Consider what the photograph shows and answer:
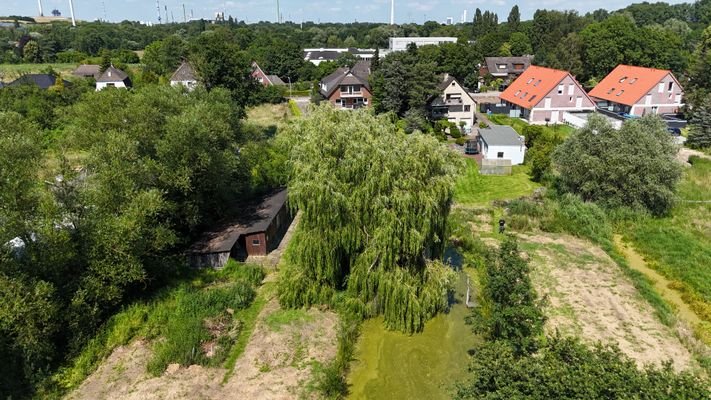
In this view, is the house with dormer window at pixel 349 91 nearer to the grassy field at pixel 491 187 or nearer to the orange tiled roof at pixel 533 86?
the orange tiled roof at pixel 533 86

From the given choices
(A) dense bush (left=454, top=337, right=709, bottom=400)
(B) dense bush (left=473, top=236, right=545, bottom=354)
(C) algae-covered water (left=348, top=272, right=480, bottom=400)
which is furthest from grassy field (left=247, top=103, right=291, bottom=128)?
(A) dense bush (left=454, top=337, right=709, bottom=400)

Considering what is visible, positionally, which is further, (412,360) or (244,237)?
(244,237)

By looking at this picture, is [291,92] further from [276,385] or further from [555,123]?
[276,385]

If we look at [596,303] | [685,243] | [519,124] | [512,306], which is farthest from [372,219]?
[519,124]

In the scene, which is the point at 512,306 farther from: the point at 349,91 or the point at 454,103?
the point at 349,91

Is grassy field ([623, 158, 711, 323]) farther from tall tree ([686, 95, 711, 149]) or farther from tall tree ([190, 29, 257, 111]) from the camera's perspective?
tall tree ([190, 29, 257, 111])

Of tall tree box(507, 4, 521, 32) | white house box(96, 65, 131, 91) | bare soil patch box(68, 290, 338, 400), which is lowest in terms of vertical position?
bare soil patch box(68, 290, 338, 400)
